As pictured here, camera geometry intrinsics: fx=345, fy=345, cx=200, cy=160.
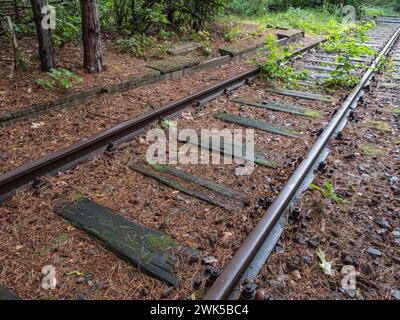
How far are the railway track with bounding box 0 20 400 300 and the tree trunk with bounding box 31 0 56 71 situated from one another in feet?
7.25

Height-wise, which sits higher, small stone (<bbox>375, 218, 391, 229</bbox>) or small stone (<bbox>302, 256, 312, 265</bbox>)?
small stone (<bbox>375, 218, 391, 229</bbox>)

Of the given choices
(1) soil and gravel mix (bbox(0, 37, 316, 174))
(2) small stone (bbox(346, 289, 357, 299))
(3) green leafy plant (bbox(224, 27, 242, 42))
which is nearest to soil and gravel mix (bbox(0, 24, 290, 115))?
(1) soil and gravel mix (bbox(0, 37, 316, 174))

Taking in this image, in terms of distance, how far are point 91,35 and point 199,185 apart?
385 cm

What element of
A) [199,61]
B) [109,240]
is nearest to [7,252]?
[109,240]

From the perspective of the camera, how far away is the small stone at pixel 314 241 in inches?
106

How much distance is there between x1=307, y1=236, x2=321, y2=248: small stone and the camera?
2.70 metres

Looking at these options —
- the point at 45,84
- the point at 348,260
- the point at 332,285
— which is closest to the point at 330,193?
the point at 348,260

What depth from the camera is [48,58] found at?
17.9 ft

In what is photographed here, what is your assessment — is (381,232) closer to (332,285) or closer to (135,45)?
(332,285)

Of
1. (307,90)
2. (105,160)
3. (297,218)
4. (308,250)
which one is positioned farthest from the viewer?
(307,90)

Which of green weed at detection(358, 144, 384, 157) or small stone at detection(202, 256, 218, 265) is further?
green weed at detection(358, 144, 384, 157)

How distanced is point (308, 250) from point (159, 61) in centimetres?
534

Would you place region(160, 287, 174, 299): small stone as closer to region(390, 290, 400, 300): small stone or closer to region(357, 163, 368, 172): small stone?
region(390, 290, 400, 300): small stone
